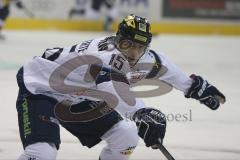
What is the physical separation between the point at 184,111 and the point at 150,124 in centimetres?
284

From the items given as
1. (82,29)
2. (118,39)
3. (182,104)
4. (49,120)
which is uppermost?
(118,39)

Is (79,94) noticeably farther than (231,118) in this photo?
No

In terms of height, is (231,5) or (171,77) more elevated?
(171,77)

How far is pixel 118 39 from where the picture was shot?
3148mm

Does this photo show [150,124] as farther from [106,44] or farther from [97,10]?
[97,10]

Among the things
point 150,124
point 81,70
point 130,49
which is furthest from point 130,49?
point 150,124

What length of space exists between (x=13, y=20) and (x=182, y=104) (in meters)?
7.81

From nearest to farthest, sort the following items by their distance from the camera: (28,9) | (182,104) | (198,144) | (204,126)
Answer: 1. (198,144)
2. (204,126)
3. (182,104)
4. (28,9)

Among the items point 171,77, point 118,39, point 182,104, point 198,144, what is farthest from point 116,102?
point 182,104

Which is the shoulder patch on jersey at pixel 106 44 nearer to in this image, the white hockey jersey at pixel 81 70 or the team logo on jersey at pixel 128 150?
the white hockey jersey at pixel 81 70

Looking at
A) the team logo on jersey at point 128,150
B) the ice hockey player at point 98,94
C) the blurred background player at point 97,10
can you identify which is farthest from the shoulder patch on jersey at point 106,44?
the blurred background player at point 97,10

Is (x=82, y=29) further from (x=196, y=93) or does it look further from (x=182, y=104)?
(x=196, y=93)

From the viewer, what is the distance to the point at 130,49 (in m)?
3.12

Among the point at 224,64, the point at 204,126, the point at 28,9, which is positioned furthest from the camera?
the point at 28,9
